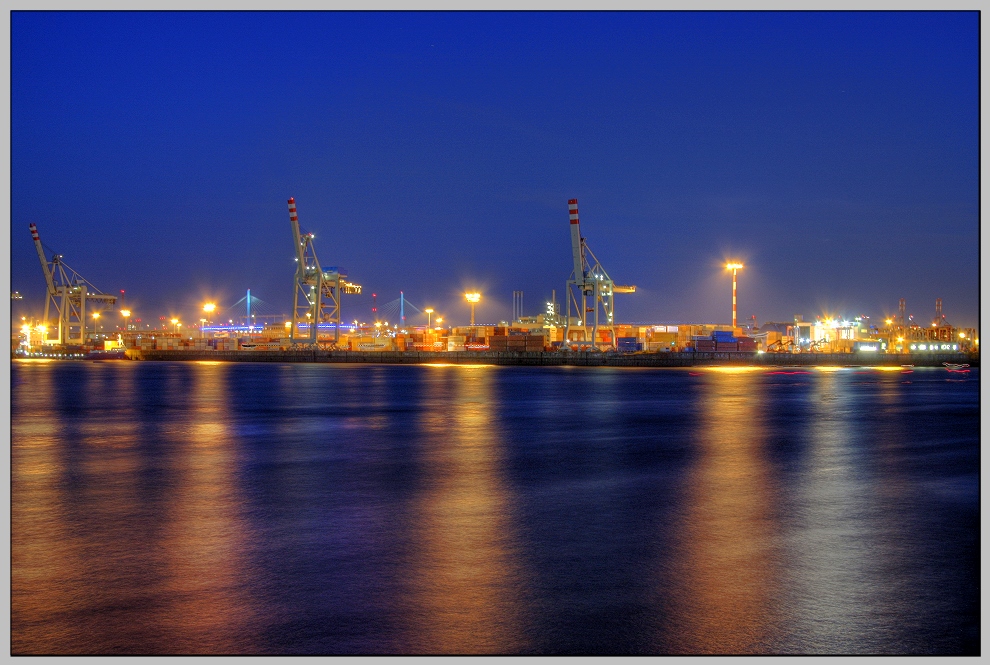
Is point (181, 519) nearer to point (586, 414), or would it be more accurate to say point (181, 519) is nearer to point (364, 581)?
point (364, 581)

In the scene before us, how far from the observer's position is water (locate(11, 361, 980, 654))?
14.5 ft

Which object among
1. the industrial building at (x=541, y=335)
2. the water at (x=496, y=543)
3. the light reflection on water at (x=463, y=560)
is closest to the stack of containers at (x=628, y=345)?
the industrial building at (x=541, y=335)

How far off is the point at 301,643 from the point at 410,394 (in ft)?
79.7

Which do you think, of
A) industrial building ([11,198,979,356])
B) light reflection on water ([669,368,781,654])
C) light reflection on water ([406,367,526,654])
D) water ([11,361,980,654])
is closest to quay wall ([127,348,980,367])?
industrial building ([11,198,979,356])

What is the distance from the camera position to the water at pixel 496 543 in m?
4.43

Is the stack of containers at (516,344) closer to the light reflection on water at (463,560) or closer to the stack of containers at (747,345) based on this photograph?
the stack of containers at (747,345)

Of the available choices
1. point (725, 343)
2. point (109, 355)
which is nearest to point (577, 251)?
point (725, 343)

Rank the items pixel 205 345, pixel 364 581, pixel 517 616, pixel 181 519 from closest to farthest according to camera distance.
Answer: pixel 517 616, pixel 364 581, pixel 181 519, pixel 205 345

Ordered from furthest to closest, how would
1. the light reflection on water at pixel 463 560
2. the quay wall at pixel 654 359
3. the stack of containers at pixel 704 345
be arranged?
the stack of containers at pixel 704 345 → the quay wall at pixel 654 359 → the light reflection on water at pixel 463 560

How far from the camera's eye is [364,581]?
207 inches

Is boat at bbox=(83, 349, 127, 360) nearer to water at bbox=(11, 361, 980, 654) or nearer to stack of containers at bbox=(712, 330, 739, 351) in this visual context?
stack of containers at bbox=(712, 330, 739, 351)

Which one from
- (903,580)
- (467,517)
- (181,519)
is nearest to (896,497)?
(903,580)

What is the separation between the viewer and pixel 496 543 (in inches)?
251

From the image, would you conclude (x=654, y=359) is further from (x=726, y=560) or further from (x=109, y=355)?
(x=726, y=560)
